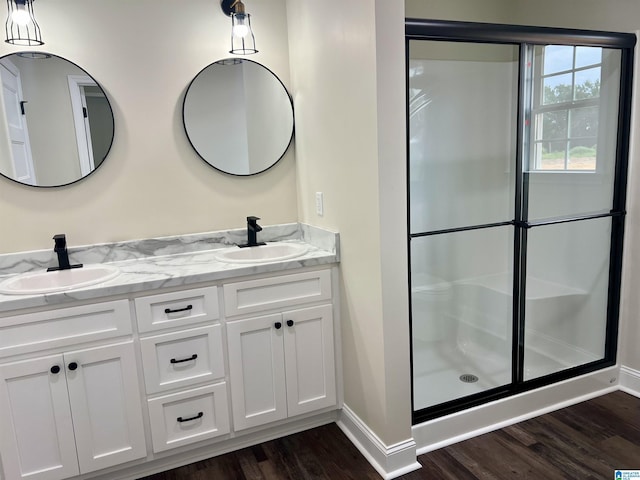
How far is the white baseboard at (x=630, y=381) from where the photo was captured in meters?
2.47

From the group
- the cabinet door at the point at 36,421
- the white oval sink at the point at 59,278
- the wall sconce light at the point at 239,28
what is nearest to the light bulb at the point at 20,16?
the wall sconce light at the point at 239,28

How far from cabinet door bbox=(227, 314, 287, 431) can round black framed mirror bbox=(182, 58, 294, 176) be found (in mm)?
877

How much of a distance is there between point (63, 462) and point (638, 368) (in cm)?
276

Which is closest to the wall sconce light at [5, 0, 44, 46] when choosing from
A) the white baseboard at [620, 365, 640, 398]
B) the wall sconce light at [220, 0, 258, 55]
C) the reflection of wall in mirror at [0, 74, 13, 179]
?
the reflection of wall in mirror at [0, 74, 13, 179]

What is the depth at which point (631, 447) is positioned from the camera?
2.06 m

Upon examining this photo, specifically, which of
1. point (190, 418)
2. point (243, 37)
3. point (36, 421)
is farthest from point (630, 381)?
point (36, 421)

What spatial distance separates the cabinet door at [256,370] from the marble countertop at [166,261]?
0.26m

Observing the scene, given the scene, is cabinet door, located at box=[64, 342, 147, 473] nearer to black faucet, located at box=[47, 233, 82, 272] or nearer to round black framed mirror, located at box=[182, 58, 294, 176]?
black faucet, located at box=[47, 233, 82, 272]

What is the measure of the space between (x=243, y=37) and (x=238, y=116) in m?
0.39

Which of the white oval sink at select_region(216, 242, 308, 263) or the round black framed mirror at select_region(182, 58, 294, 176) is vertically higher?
the round black framed mirror at select_region(182, 58, 294, 176)

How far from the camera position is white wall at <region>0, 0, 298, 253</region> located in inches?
85.3

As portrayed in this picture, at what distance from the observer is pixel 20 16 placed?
199cm

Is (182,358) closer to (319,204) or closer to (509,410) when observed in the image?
(319,204)

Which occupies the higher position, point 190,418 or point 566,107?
point 566,107
